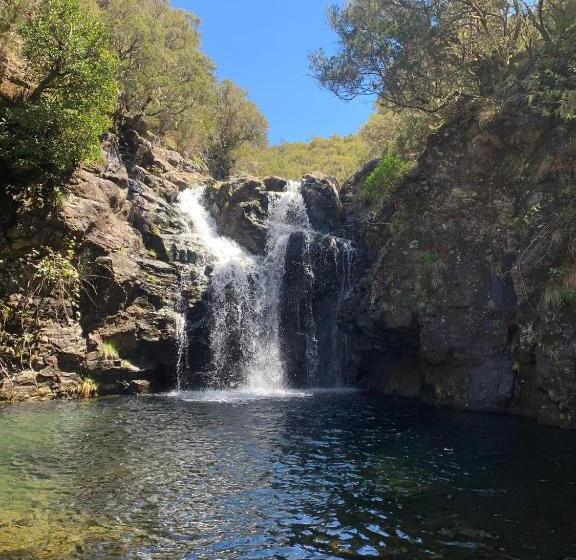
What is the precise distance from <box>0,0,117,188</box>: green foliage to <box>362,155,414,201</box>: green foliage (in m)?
14.0

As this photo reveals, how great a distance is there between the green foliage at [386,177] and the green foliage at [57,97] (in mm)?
13964

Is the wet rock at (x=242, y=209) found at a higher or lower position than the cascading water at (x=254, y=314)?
higher

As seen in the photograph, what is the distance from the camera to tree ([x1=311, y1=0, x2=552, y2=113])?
23547 millimetres

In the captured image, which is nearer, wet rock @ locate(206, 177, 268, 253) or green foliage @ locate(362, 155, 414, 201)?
green foliage @ locate(362, 155, 414, 201)

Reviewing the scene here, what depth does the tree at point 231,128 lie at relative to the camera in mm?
48219

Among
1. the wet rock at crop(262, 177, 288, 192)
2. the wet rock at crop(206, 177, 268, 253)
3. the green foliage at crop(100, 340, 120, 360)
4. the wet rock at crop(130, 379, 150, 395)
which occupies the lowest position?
the wet rock at crop(130, 379, 150, 395)

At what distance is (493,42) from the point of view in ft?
76.6

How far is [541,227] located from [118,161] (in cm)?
2049

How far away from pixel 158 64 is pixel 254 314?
16950 millimetres

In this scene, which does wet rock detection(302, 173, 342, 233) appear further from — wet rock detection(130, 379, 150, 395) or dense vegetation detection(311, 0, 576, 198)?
wet rock detection(130, 379, 150, 395)

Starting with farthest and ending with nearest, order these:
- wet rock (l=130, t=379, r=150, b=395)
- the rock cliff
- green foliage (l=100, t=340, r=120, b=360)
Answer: wet rock (l=130, t=379, r=150, b=395)
green foliage (l=100, t=340, r=120, b=360)
the rock cliff

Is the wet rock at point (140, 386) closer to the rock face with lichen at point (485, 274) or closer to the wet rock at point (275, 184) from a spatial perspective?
the rock face with lichen at point (485, 274)

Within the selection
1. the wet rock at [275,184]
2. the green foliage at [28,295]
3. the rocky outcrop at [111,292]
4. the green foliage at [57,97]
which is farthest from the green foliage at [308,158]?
the green foliage at [28,295]

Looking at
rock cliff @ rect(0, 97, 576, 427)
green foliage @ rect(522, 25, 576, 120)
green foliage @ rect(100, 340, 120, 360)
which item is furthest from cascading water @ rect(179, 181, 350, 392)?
green foliage @ rect(522, 25, 576, 120)
